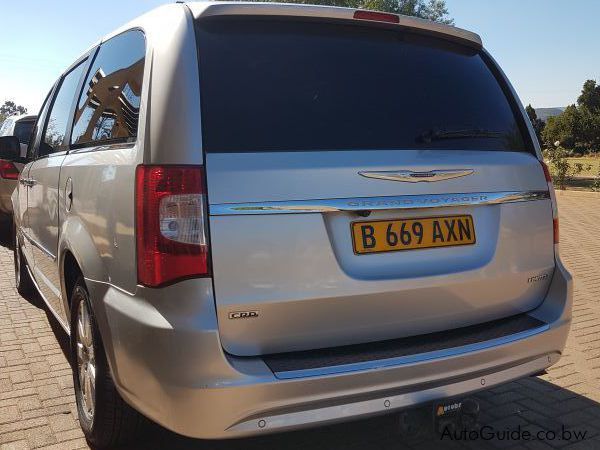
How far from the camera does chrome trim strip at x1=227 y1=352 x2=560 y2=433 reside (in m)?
2.02

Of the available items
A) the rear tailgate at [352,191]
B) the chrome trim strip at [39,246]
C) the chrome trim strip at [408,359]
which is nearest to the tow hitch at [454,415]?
the chrome trim strip at [408,359]

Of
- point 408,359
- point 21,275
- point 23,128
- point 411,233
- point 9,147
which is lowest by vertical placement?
point 21,275

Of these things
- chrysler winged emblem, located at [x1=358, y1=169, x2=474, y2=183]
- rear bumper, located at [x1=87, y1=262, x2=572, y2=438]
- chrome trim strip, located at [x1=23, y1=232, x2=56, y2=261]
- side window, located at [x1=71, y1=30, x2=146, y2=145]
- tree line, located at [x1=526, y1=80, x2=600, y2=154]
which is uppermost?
tree line, located at [x1=526, y1=80, x2=600, y2=154]

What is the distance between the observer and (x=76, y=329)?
9.68 feet

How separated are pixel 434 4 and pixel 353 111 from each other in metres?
32.9

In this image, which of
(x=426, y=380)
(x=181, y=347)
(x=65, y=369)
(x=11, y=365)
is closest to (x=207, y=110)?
(x=181, y=347)

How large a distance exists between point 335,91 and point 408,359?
1058 millimetres

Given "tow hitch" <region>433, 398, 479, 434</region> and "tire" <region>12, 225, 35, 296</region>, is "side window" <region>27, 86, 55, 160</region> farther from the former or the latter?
"tow hitch" <region>433, 398, 479, 434</region>

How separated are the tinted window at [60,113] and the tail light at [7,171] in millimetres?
4468

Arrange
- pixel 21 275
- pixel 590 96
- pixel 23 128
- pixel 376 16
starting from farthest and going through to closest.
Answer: pixel 590 96 < pixel 23 128 < pixel 21 275 < pixel 376 16

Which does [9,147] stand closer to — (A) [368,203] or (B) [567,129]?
(A) [368,203]

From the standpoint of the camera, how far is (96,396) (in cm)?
257

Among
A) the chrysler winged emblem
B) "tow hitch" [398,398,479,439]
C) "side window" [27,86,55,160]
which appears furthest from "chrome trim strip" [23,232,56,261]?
"tow hitch" [398,398,479,439]

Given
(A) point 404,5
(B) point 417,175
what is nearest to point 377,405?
(B) point 417,175
